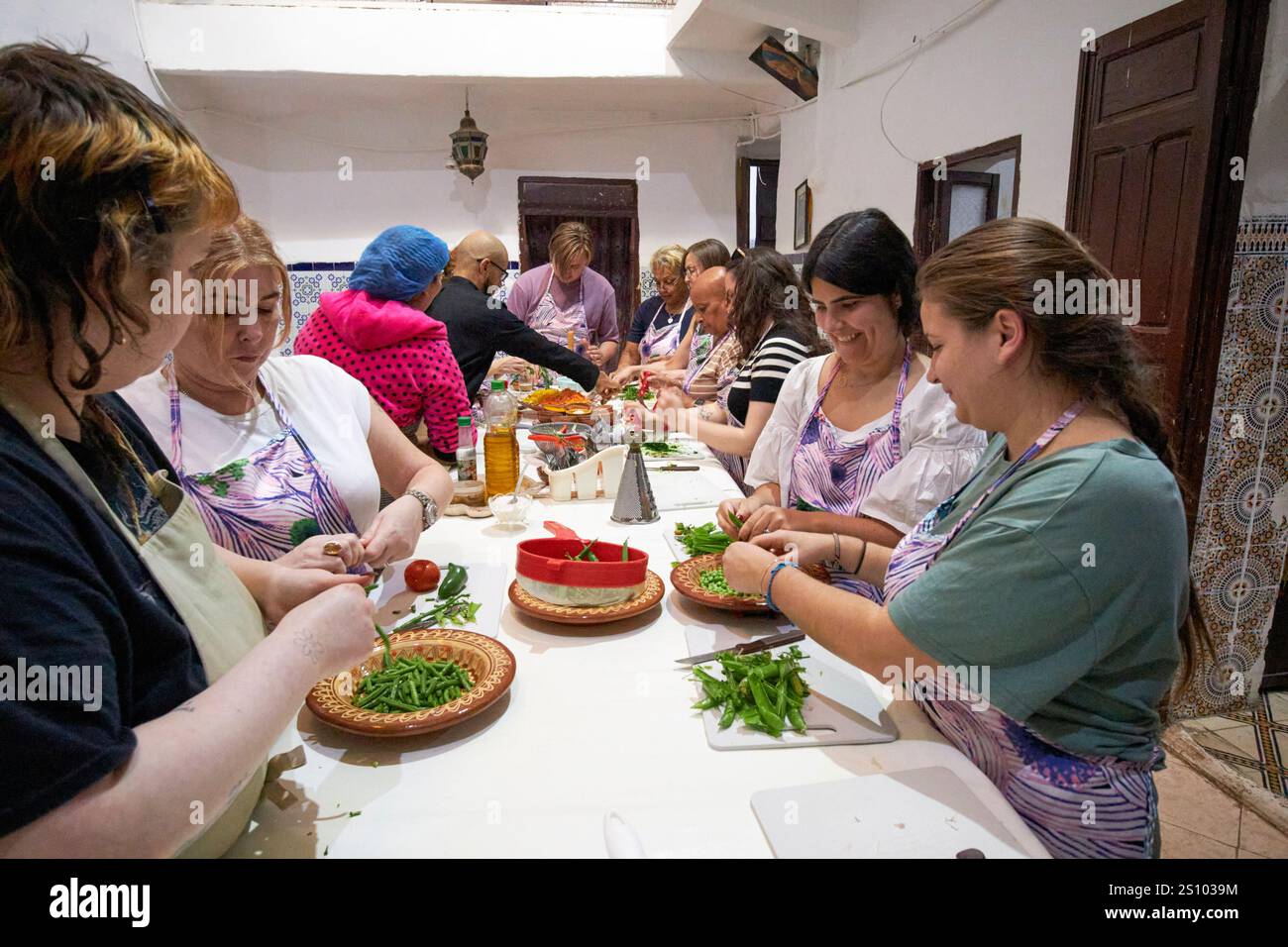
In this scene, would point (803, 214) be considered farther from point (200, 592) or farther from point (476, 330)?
point (200, 592)

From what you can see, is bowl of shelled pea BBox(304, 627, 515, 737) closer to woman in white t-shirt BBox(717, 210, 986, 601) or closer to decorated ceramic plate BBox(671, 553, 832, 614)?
decorated ceramic plate BBox(671, 553, 832, 614)

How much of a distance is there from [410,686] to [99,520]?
70cm

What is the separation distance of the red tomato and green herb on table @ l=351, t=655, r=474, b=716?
0.48 metres

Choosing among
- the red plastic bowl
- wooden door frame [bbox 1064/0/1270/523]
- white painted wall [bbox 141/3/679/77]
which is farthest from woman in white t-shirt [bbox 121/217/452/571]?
white painted wall [bbox 141/3/679/77]

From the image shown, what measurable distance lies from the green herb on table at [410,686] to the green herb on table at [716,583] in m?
0.67

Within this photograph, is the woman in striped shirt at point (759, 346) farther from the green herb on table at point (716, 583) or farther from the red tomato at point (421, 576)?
the red tomato at point (421, 576)

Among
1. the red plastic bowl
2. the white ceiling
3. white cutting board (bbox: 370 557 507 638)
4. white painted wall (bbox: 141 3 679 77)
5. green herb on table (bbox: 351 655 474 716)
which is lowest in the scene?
white cutting board (bbox: 370 557 507 638)

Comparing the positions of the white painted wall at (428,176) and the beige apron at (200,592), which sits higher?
the white painted wall at (428,176)

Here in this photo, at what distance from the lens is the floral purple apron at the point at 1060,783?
48.7 inches

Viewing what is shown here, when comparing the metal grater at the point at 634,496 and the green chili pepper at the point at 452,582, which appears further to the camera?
the metal grater at the point at 634,496

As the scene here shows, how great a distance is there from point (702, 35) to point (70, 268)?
6.83 m

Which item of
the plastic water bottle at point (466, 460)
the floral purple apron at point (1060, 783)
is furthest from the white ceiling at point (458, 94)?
the floral purple apron at point (1060, 783)

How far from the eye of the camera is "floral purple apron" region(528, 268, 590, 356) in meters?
6.54
